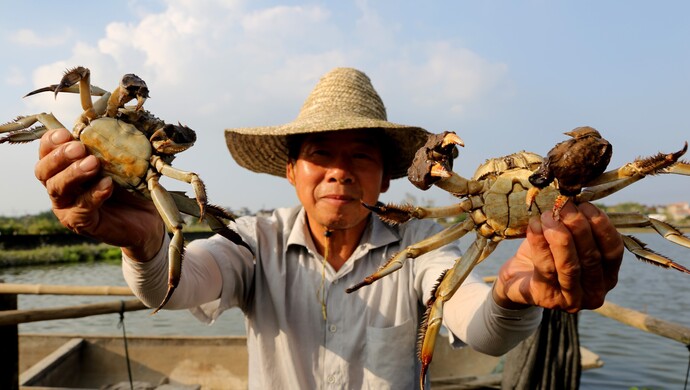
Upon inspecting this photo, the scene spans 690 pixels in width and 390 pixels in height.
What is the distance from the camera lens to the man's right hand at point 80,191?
6.28ft

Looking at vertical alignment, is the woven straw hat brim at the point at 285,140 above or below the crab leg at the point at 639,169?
above

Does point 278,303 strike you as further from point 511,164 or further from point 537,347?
point 537,347

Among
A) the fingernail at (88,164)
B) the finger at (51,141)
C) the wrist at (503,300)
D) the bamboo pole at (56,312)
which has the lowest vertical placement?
the bamboo pole at (56,312)

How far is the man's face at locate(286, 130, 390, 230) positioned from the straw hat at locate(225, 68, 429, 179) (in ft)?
0.54

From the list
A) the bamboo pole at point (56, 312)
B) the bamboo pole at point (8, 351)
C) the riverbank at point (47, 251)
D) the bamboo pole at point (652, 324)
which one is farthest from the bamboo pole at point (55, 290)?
the riverbank at point (47, 251)

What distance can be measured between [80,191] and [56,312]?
10.8 ft

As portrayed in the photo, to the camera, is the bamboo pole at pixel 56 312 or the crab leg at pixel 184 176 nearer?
the crab leg at pixel 184 176

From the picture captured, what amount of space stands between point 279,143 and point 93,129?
1900mm

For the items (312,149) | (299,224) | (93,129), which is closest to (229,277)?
(299,224)

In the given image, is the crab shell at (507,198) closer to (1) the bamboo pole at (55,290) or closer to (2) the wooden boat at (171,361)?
(1) the bamboo pole at (55,290)

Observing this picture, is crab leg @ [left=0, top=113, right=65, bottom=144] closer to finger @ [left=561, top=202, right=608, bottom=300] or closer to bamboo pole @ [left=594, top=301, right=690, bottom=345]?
finger @ [left=561, top=202, right=608, bottom=300]

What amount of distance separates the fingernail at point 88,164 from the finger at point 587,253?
1.76 metres

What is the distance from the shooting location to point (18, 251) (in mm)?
36000

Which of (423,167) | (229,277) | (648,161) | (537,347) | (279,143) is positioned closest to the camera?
(648,161)
